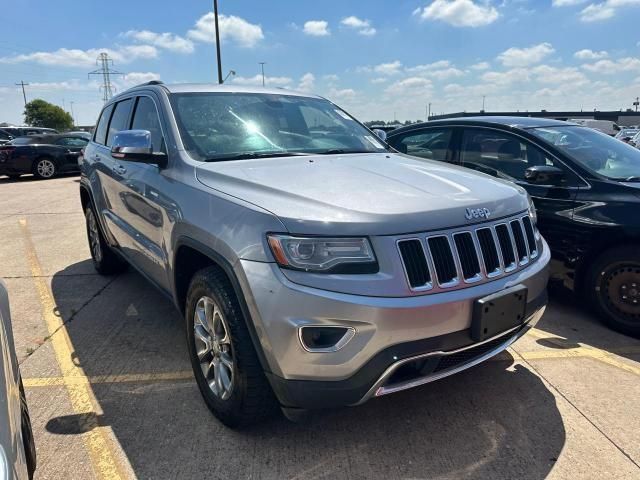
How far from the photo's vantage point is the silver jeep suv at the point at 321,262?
207cm

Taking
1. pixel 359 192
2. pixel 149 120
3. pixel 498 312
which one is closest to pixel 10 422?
pixel 359 192

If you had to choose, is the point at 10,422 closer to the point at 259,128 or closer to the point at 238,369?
the point at 238,369

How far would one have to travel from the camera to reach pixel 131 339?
3.83 m

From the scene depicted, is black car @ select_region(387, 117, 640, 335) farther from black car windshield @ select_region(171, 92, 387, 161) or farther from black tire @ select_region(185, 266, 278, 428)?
black tire @ select_region(185, 266, 278, 428)

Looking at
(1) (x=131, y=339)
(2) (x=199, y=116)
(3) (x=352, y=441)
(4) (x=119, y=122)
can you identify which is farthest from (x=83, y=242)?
(3) (x=352, y=441)

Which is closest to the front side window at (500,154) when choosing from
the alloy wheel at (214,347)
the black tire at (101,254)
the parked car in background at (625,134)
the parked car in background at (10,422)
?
the alloy wheel at (214,347)

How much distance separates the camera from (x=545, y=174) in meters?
4.16

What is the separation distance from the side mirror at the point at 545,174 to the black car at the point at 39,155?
15.0 metres

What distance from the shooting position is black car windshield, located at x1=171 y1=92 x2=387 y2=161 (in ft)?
10.2

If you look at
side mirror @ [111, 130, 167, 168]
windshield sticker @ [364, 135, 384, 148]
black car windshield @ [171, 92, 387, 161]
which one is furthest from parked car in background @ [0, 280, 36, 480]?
windshield sticker @ [364, 135, 384, 148]

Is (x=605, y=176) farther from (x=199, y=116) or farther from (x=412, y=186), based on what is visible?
(x=199, y=116)

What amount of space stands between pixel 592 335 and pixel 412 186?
2354mm

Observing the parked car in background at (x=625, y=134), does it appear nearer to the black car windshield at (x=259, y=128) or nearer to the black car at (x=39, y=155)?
the black car at (x=39, y=155)

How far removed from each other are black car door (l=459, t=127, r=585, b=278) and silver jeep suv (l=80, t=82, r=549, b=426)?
133cm
